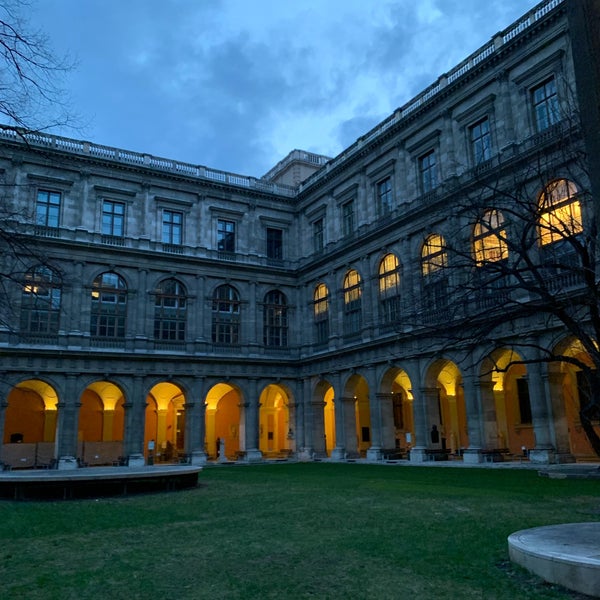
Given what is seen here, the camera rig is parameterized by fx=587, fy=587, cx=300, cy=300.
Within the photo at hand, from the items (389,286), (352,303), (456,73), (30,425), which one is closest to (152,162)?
(352,303)

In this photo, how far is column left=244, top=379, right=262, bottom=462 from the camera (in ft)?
124

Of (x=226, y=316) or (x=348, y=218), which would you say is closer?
(x=348, y=218)

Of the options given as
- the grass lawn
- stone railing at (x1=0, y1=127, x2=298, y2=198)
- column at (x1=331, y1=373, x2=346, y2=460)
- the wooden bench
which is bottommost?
the grass lawn

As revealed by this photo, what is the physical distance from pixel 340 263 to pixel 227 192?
31.4 ft

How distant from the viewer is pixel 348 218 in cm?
3800

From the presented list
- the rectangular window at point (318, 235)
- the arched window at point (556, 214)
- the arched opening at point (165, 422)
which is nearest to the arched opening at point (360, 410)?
the rectangular window at point (318, 235)

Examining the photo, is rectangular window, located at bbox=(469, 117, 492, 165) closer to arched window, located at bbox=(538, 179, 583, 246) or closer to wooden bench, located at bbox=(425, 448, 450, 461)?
arched window, located at bbox=(538, 179, 583, 246)

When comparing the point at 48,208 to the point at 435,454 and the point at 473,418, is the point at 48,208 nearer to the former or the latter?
the point at 435,454

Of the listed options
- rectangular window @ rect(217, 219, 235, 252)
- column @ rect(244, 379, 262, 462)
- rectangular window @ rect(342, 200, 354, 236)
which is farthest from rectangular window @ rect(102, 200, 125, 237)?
rectangular window @ rect(342, 200, 354, 236)

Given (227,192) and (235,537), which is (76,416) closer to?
(227,192)

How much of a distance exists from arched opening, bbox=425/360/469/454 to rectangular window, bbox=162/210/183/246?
18543 millimetres

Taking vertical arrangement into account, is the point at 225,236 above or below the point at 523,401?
above

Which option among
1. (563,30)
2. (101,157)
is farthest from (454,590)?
(101,157)

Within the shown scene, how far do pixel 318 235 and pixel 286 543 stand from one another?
109ft
